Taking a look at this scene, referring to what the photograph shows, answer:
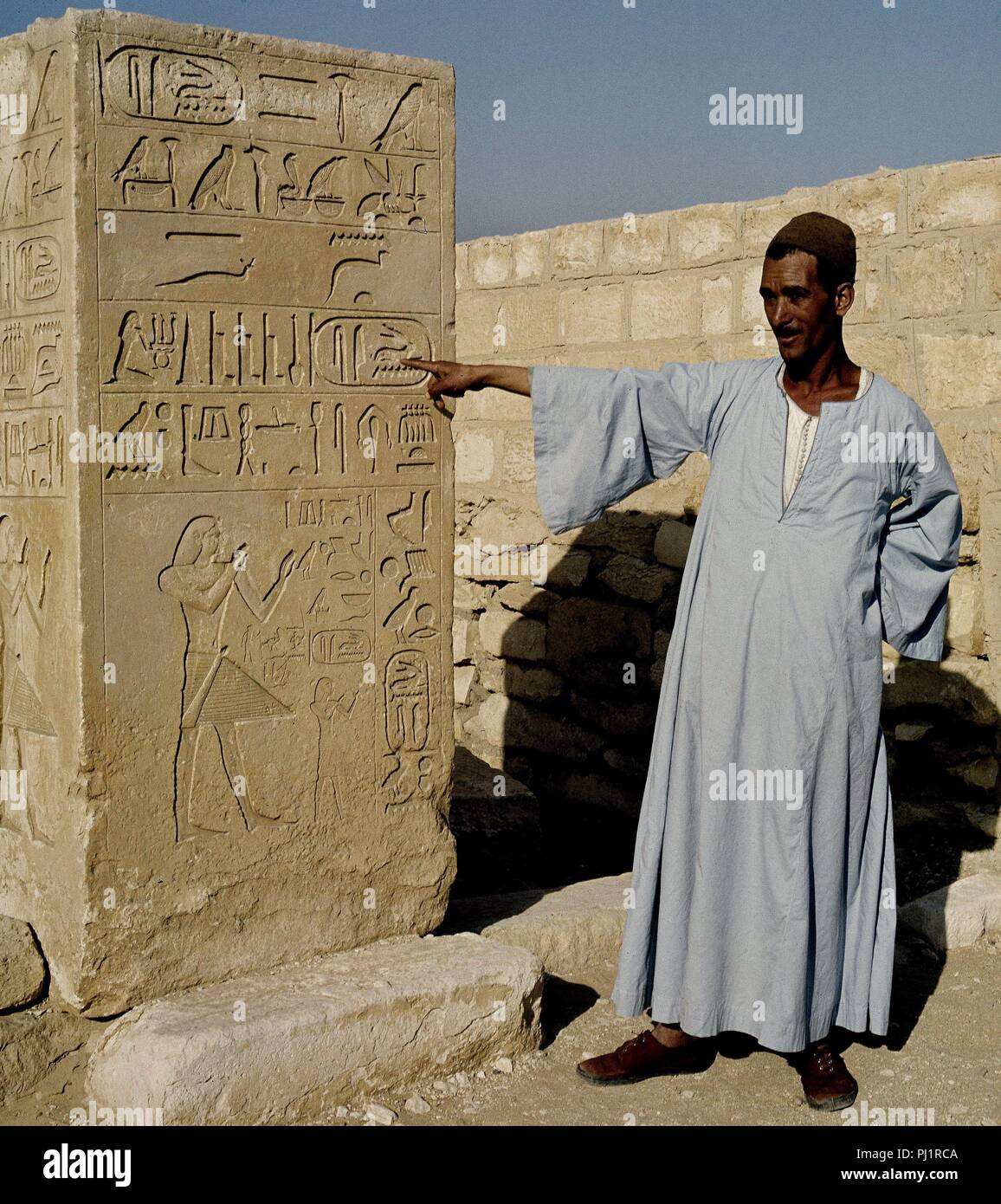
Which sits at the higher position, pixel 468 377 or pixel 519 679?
pixel 468 377

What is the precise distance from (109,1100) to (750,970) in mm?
1554

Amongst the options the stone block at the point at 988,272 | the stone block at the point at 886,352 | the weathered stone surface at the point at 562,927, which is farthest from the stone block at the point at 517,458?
the weathered stone surface at the point at 562,927

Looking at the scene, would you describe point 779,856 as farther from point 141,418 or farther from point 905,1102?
point 141,418

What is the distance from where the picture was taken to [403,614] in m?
3.91

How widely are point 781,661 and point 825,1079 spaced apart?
3.43 ft

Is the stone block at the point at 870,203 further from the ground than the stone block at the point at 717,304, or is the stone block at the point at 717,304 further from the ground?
the stone block at the point at 870,203

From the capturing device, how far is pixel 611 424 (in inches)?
142

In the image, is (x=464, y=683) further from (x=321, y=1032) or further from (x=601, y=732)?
(x=321, y=1032)

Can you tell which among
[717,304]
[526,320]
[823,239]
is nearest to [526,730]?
[526,320]

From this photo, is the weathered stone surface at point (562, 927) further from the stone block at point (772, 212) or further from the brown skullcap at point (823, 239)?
the stone block at point (772, 212)

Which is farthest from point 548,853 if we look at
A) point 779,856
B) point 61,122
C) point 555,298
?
point 61,122

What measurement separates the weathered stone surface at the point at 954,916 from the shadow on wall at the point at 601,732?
7 cm

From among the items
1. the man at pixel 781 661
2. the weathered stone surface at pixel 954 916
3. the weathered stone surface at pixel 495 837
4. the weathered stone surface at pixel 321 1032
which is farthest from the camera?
the weathered stone surface at pixel 495 837

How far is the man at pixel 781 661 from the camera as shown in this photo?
337 cm
